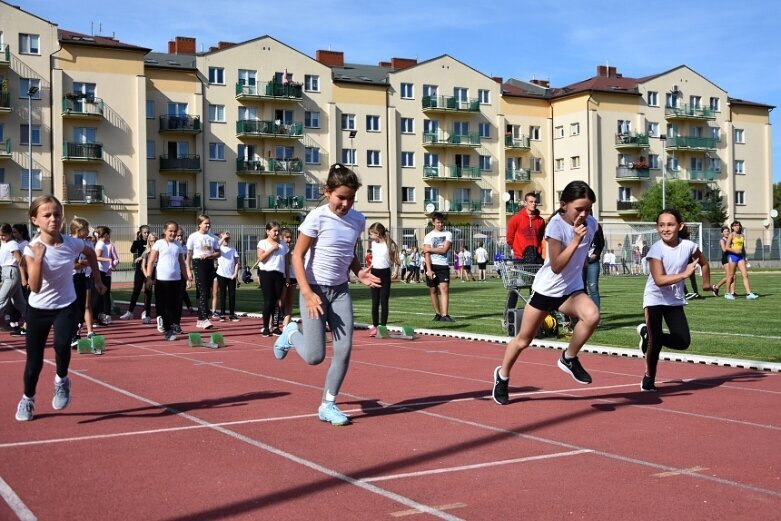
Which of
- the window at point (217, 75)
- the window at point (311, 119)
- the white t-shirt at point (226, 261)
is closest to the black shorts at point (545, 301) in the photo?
the white t-shirt at point (226, 261)

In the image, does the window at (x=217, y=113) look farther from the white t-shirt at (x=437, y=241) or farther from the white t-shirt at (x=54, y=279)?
the white t-shirt at (x=54, y=279)

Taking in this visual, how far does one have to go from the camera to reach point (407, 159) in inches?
3014

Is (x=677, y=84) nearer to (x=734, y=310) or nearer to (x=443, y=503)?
(x=734, y=310)

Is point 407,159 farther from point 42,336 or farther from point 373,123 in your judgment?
point 42,336

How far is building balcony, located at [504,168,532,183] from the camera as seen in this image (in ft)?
266

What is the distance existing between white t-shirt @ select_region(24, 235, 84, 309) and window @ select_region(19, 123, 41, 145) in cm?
5866

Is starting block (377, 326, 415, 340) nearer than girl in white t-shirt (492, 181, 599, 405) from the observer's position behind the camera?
No

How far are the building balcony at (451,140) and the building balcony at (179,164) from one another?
19.2 metres

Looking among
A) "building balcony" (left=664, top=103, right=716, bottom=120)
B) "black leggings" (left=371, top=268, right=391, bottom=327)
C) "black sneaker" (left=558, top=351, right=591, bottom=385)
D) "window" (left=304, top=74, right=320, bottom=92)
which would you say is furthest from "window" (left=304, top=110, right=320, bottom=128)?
"black sneaker" (left=558, top=351, right=591, bottom=385)

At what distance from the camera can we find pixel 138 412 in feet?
27.6

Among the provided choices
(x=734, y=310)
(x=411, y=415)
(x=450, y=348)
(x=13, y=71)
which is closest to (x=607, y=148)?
(x=13, y=71)

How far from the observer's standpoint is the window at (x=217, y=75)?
227ft

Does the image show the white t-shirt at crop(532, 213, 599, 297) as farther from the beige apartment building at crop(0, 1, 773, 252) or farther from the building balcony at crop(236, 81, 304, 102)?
the building balcony at crop(236, 81, 304, 102)

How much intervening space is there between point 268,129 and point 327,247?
64659 millimetres
